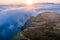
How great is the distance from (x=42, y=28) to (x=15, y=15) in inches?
17.3

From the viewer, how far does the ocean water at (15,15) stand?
6.19ft

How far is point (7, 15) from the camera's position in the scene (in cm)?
198

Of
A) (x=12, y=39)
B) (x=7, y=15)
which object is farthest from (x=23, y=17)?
(x=12, y=39)

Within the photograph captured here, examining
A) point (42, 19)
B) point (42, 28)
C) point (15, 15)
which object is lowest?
point (42, 28)

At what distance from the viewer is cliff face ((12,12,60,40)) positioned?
1.81m

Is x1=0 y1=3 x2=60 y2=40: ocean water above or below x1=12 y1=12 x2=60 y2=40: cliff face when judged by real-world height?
above

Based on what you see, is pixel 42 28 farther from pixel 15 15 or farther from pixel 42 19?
pixel 15 15

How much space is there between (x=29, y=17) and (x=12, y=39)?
0.40 m

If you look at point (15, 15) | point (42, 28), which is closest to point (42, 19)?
point (42, 28)

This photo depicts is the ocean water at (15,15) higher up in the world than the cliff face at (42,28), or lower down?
higher up

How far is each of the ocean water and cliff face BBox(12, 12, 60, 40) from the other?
0.08 m

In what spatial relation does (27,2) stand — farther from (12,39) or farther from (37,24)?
(12,39)

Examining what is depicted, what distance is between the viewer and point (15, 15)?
6.49 ft

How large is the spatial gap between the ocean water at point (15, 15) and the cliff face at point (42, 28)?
0.08 meters
